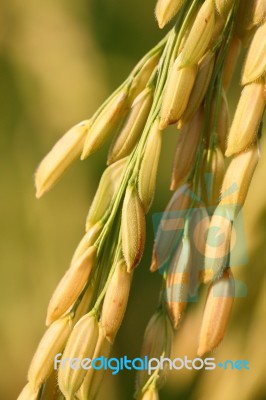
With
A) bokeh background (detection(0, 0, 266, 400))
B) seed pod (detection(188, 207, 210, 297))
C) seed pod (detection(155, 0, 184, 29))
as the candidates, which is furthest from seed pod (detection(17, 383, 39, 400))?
bokeh background (detection(0, 0, 266, 400))

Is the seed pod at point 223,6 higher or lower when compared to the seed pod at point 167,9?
lower

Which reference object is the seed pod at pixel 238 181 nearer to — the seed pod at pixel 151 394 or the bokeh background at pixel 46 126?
the seed pod at pixel 151 394

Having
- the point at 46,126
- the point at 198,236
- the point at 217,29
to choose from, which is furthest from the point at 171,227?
the point at 46,126

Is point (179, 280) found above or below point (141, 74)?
below

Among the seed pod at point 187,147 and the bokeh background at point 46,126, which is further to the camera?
the bokeh background at point 46,126

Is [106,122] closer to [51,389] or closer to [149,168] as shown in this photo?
[149,168]

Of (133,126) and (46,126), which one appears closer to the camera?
(133,126)

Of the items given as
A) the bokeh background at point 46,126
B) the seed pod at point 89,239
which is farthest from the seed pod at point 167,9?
the bokeh background at point 46,126

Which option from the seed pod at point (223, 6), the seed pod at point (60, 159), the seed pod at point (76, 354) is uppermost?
the seed pod at point (223, 6)
